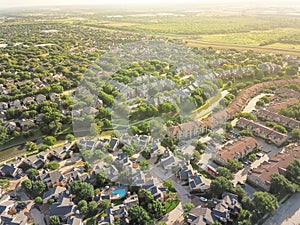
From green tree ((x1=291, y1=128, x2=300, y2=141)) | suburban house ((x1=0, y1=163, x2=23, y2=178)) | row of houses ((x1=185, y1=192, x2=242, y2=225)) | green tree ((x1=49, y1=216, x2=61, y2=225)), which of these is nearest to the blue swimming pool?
green tree ((x1=49, y1=216, x2=61, y2=225))

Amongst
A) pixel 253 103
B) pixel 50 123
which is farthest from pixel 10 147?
pixel 253 103

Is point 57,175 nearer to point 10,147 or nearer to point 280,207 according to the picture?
point 10,147

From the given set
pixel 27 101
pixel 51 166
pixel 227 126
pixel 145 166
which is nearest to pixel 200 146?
pixel 227 126

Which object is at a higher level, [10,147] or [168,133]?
[168,133]

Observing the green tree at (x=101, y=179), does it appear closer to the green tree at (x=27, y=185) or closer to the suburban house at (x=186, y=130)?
the green tree at (x=27, y=185)

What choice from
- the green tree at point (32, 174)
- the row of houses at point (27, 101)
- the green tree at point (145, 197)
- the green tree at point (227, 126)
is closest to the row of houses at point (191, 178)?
the green tree at point (145, 197)

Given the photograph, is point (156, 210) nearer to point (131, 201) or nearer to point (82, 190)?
point (131, 201)
